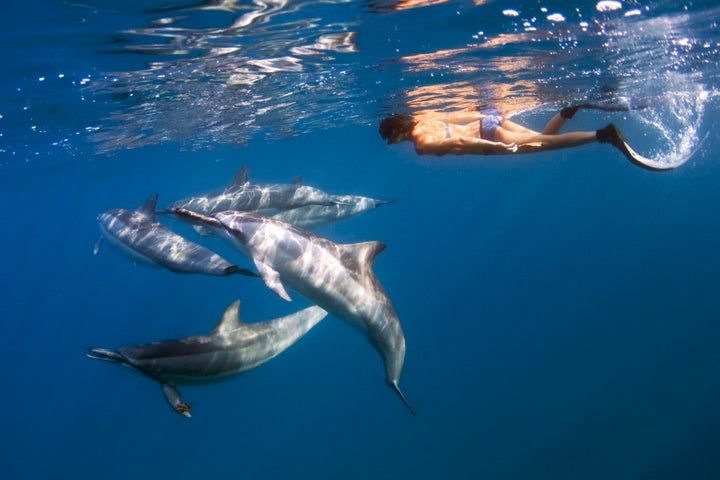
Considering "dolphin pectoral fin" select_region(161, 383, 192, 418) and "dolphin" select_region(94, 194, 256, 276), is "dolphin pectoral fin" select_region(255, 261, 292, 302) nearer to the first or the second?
"dolphin" select_region(94, 194, 256, 276)

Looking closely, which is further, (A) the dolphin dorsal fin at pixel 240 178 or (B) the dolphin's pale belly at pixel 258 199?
(A) the dolphin dorsal fin at pixel 240 178

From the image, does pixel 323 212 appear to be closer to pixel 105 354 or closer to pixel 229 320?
pixel 229 320

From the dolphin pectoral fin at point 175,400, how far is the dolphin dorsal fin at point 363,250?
3179 mm

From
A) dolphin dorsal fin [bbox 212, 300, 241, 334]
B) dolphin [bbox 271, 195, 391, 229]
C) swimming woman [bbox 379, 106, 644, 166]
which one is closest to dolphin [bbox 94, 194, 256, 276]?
dolphin dorsal fin [bbox 212, 300, 241, 334]

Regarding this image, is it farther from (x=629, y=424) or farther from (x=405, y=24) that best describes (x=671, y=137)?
(x=405, y=24)

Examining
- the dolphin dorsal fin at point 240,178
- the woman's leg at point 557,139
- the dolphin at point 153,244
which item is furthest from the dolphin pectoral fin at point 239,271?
the dolphin dorsal fin at point 240,178

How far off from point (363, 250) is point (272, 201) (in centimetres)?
526

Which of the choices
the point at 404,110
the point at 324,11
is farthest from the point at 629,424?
the point at 324,11

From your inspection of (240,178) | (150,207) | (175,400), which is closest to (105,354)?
(175,400)

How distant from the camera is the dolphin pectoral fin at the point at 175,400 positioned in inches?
269

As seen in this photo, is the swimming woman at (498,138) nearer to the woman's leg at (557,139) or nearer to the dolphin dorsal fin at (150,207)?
the woman's leg at (557,139)

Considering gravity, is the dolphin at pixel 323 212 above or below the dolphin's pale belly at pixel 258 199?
below

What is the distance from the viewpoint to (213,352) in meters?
7.75

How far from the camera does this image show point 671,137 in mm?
22797
